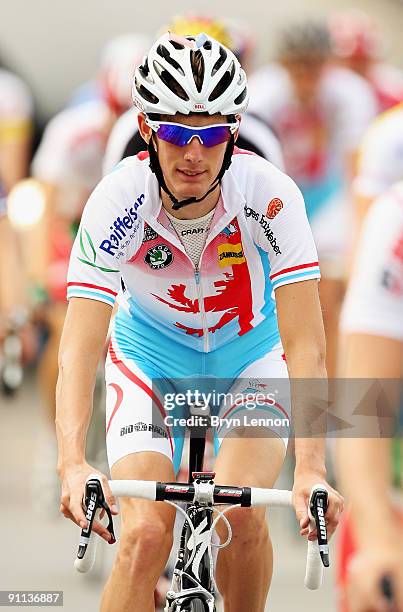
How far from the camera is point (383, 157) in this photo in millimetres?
10352

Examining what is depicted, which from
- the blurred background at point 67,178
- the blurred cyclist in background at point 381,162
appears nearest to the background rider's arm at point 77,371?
the blurred background at point 67,178

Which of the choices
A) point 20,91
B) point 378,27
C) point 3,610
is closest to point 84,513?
point 3,610

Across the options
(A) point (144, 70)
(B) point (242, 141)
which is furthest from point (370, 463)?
(B) point (242, 141)

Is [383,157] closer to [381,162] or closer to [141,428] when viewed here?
[381,162]

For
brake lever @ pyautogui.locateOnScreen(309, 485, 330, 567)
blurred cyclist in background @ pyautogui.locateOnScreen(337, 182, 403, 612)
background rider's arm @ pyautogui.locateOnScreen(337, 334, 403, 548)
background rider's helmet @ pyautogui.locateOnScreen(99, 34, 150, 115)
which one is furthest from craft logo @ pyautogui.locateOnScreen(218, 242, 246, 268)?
background rider's helmet @ pyautogui.locateOnScreen(99, 34, 150, 115)

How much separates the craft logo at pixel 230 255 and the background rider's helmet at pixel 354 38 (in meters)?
8.61

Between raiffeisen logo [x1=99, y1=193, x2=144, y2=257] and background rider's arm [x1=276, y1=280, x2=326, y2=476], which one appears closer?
background rider's arm [x1=276, y1=280, x2=326, y2=476]

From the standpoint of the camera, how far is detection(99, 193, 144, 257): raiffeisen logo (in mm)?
5621

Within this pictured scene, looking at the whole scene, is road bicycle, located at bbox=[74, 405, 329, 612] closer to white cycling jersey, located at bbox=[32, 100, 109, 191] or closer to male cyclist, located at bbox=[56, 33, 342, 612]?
male cyclist, located at bbox=[56, 33, 342, 612]

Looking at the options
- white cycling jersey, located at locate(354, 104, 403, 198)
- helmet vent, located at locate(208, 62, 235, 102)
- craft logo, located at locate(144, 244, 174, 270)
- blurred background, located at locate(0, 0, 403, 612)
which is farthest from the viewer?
white cycling jersey, located at locate(354, 104, 403, 198)

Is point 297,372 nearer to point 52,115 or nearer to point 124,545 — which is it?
point 124,545

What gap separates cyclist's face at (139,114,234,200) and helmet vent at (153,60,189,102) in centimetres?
7

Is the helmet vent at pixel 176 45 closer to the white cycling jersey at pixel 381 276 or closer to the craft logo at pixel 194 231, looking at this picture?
the craft logo at pixel 194 231

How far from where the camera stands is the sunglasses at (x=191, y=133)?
5.45m
